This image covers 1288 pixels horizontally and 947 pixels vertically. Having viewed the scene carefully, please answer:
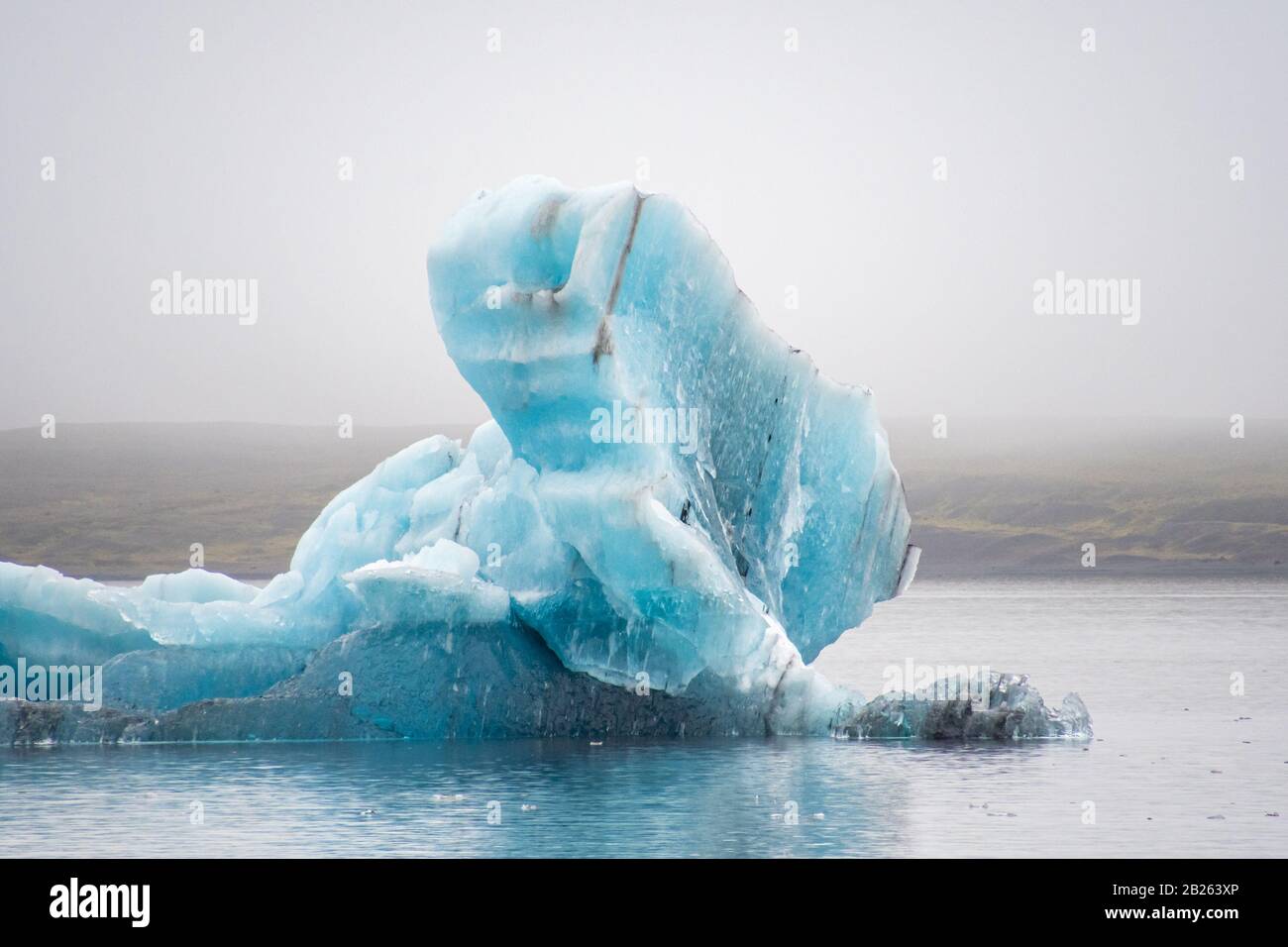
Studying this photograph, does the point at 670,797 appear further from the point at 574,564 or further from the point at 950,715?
the point at 950,715

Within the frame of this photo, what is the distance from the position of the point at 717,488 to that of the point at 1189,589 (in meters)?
61.6

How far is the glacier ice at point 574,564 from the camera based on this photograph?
18406mm

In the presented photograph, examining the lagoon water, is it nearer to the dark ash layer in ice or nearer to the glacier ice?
the dark ash layer in ice

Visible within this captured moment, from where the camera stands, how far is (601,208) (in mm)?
18500

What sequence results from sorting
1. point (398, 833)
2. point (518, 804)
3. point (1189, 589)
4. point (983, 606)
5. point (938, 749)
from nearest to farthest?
point (398, 833) → point (518, 804) → point (938, 749) → point (983, 606) → point (1189, 589)

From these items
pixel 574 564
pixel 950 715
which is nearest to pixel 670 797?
pixel 574 564

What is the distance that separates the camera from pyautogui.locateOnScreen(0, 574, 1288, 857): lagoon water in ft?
47.1

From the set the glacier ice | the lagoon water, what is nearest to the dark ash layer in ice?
the glacier ice

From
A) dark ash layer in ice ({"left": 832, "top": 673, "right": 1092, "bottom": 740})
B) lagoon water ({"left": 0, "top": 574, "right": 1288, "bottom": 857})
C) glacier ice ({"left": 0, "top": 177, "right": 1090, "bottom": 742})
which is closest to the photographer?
lagoon water ({"left": 0, "top": 574, "right": 1288, "bottom": 857})

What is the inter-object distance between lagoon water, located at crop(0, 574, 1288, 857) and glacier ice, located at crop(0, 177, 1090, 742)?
0.49m

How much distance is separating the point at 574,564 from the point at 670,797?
3864 mm

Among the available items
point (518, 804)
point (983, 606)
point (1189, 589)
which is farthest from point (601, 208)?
point (1189, 589)

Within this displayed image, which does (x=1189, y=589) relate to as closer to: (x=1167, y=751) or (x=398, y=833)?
(x=1167, y=751)

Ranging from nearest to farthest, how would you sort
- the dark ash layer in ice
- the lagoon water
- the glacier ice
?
the lagoon water < the glacier ice < the dark ash layer in ice
